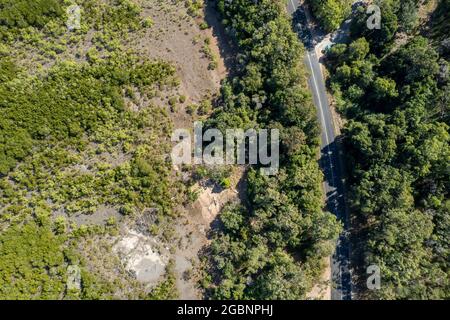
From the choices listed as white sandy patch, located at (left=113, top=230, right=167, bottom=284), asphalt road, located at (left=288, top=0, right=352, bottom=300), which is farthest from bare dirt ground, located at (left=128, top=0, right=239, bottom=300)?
asphalt road, located at (left=288, top=0, right=352, bottom=300)

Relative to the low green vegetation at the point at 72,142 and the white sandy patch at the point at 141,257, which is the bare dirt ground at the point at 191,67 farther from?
the white sandy patch at the point at 141,257

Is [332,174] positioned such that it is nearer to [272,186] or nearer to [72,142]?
[272,186]

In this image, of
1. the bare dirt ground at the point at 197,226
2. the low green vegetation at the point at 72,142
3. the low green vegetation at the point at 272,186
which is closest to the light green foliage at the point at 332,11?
the low green vegetation at the point at 272,186

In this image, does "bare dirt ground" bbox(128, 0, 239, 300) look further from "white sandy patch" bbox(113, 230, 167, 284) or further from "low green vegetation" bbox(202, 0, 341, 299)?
"white sandy patch" bbox(113, 230, 167, 284)

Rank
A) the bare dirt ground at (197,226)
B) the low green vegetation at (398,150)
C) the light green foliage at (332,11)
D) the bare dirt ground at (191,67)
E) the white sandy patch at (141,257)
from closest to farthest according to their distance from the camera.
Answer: the low green vegetation at (398,150), the white sandy patch at (141,257), the bare dirt ground at (197,226), the bare dirt ground at (191,67), the light green foliage at (332,11)

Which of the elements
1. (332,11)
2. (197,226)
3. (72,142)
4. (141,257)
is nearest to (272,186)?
(197,226)

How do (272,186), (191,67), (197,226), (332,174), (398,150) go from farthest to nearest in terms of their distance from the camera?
(191,67) → (332,174) → (197,226) → (398,150) → (272,186)

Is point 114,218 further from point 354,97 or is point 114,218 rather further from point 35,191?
point 354,97
